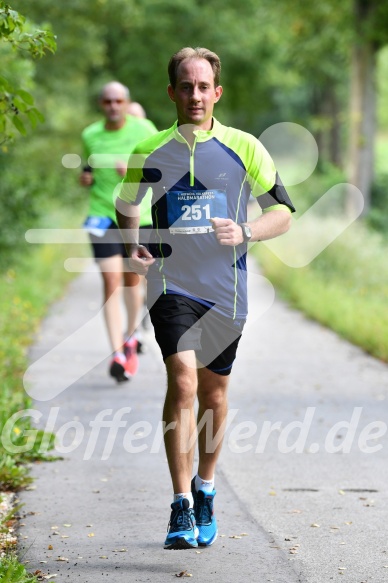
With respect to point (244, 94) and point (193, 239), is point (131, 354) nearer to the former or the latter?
point (193, 239)

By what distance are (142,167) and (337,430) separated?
3228mm

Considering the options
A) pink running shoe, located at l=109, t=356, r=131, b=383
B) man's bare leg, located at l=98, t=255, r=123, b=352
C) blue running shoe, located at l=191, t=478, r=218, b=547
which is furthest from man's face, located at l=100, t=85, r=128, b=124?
blue running shoe, located at l=191, t=478, r=218, b=547

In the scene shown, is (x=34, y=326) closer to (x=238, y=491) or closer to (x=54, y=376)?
(x=54, y=376)

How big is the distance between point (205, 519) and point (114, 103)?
16.6ft

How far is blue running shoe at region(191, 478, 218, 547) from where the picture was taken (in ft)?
16.6

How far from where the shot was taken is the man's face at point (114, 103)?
9305 mm

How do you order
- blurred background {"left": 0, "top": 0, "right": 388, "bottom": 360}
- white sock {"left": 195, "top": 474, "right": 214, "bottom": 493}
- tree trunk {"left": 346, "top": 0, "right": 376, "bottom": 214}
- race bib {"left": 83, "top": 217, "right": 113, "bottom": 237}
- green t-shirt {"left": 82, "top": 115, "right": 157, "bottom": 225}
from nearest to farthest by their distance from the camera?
white sock {"left": 195, "top": 474, "right": 214, "bottom": 493} → race bib {"left": 83, "top": 217, "right": 113, "bottom": 237} → green t-shirt {"left": 82, "top": 115, "right": 157, "bottom": 225} → blurred background {"left": 0, "top": 0, "right": 388, "bottom": 360} → tree trunk {"left": 346, "top": 0, "right": 376, "bottom": 214}

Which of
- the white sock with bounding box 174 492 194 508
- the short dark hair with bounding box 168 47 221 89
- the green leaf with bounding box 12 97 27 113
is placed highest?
the short dark hair with bounding box 168 47 221 89

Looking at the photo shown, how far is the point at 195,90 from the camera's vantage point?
189 inches

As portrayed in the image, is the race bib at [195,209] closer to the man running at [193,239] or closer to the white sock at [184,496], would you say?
the man running at [193,239]

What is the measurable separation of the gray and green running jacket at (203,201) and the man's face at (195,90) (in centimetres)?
8

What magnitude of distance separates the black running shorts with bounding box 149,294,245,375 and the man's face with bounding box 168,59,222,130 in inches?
30.6

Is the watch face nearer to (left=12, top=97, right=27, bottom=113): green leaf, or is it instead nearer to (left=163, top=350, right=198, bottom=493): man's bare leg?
(left=163, top=350, right=198, bottom=493): man's bare leg

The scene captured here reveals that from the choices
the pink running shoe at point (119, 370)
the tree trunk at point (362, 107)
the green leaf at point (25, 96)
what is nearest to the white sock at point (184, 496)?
the green leaf at point (25, 96)
